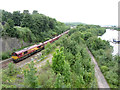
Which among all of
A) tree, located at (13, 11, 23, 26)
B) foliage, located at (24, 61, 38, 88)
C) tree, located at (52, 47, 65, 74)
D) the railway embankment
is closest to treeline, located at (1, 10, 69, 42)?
tree, located at (13, 11, 23, 26)

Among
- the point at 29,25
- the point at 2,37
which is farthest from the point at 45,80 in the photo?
the point at 29,25

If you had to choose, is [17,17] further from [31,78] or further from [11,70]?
[31,78]

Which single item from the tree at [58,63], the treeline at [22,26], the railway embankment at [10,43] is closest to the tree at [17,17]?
the treeline at [22,26]

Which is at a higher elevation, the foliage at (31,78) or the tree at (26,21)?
the tree at (26,21)

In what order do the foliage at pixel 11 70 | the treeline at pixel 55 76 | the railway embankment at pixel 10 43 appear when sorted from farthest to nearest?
1. the railway embankment at pixel 10 43
2. the foliage at pixel 11 70
3. the treeline at pixel 55 76

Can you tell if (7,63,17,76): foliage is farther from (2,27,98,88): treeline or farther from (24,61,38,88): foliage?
(24,61,38,88): foliage

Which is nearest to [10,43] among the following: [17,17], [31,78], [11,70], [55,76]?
[11,70]

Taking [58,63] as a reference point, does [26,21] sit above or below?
above

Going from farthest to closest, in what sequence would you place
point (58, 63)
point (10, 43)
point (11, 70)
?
point (10, 43) < point (11, 70) < point (58, 63)

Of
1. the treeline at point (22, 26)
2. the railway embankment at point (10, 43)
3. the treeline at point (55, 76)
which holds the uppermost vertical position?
the treeline at point (22, 26)

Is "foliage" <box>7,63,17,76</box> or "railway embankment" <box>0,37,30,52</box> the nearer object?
"foliage" <box>7,63,17,76</box>

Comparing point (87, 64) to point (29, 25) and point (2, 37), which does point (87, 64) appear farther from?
point (29, 25)

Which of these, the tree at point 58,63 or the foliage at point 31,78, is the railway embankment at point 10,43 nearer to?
the tree at point 58,63

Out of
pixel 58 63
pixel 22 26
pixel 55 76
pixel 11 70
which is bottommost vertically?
pixel 55 76
